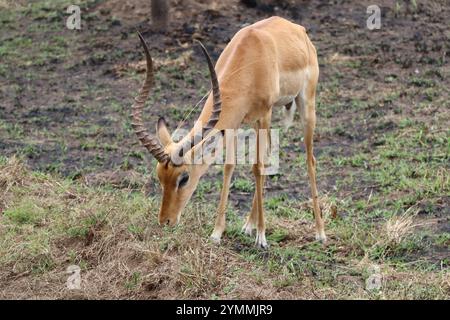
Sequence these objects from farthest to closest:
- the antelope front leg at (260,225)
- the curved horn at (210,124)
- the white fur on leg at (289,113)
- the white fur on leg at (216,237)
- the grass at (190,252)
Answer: the white fur on leg at (289,113), the antelope front leg at (260,225), the white fur on leg at (216,237), the curved horn at (210,124), the grass at (190,252)

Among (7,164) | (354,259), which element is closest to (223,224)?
(354,259)

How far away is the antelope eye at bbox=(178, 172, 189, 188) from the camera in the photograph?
238 inches

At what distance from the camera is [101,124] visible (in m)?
10.3

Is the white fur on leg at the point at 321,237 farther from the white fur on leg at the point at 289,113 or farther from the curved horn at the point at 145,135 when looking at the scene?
the curved horn at the point at 145,135

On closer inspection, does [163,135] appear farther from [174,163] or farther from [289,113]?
[289,113]

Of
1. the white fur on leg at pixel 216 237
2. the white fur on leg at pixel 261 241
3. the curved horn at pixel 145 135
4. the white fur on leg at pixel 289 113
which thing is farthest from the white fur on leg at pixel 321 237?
the curved horn at pixel 145 135

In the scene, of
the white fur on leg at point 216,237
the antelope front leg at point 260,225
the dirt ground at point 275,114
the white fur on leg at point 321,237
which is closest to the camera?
the white fur on leg at point 216,237

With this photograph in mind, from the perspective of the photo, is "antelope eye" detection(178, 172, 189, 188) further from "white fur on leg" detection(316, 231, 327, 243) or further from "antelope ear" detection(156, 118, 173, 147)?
"white fur on leg" detection(316, 231, 327, 243)

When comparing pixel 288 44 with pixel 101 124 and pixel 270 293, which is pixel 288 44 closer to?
pixel 270 293

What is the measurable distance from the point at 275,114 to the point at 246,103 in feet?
13.3

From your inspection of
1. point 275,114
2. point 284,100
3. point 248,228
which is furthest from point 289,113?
point 275,114

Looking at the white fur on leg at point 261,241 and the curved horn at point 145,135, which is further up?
the curved horn at point 145,135

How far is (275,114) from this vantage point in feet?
34.6

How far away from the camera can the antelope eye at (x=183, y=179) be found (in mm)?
6051
